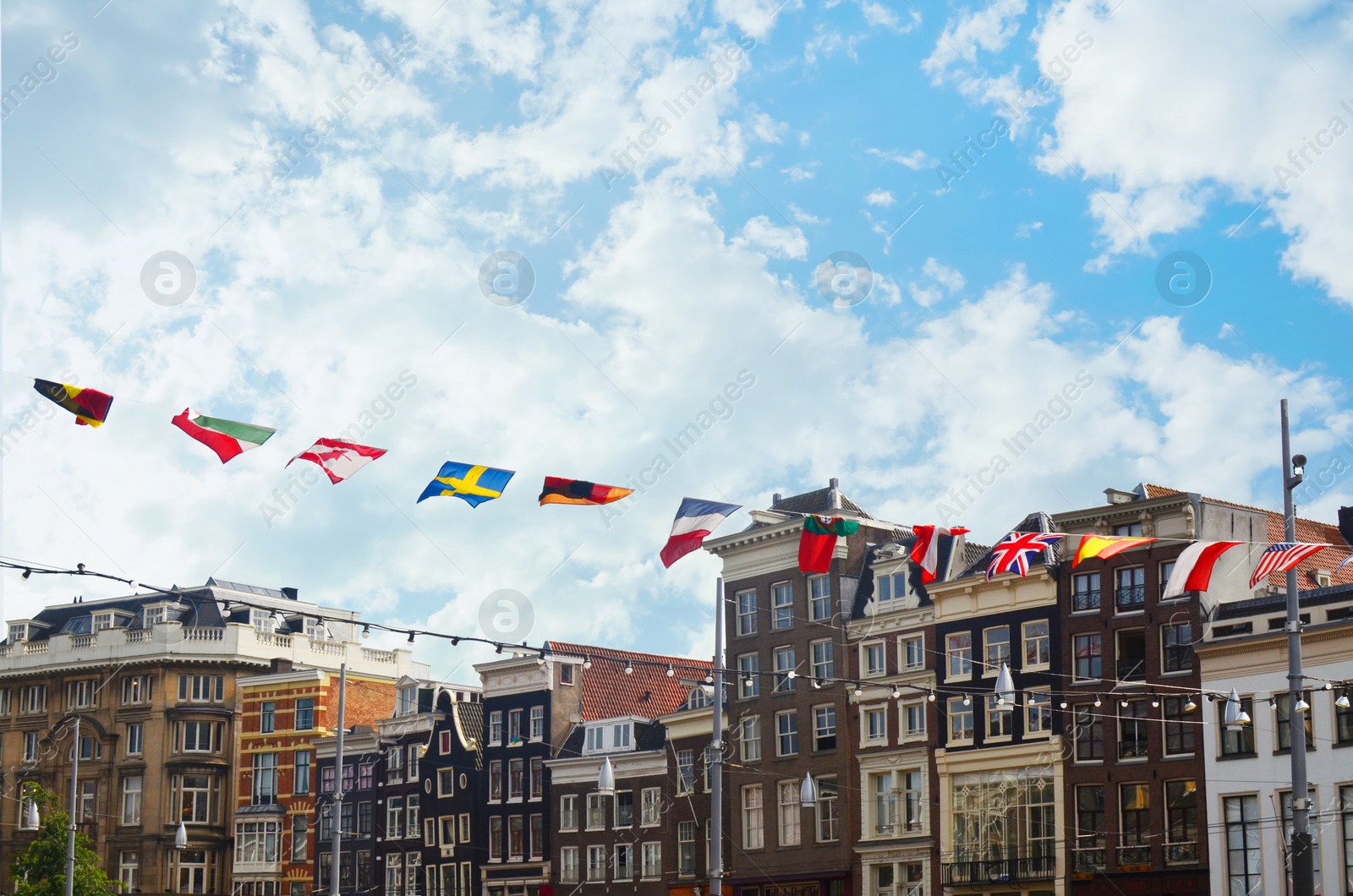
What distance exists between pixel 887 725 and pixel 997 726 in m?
5.44

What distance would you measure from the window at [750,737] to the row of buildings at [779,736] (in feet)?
0.55

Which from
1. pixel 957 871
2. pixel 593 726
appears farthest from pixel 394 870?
pixel 957 871

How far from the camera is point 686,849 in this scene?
77.3 meters

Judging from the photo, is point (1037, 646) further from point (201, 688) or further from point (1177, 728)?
point (201, 688)

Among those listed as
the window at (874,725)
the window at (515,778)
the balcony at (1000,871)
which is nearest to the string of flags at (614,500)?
the balcony at (1000,871)

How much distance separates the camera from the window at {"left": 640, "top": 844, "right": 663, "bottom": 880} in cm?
7824

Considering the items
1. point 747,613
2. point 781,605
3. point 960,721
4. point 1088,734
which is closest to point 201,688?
point 747,613

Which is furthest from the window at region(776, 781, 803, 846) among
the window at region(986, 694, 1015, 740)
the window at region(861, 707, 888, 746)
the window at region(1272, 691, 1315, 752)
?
the window at region(1272, 691, 1315, 752)

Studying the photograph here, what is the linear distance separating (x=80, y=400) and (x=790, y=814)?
149 feet

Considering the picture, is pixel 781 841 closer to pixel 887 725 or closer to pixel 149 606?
pixel 887 725

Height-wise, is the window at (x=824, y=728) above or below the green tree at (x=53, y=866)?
above

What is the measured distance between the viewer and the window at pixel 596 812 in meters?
81.0

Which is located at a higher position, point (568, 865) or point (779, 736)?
point (779, 736)

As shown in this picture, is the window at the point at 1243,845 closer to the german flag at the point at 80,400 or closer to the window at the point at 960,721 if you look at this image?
the window at the point at 960,721
